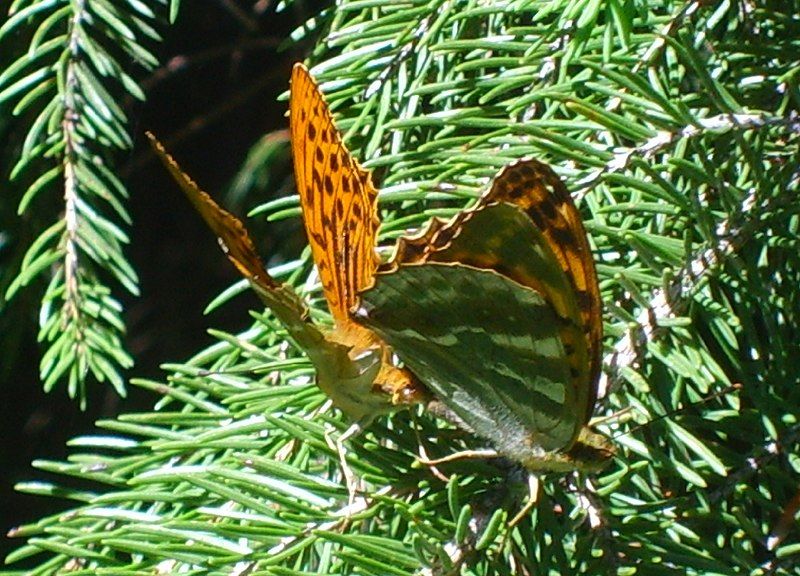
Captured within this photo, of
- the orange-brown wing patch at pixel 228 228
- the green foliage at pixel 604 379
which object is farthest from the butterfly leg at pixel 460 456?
the orange-brown wing patch at pixel 228 228

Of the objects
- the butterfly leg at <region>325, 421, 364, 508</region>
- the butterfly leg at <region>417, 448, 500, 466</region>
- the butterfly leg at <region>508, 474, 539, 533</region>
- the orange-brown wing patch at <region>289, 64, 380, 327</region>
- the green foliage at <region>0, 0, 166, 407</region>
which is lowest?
the butterfly leg at <region>508, 474, 539, 533</region>

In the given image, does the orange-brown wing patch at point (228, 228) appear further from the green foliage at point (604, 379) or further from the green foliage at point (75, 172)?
the green foliage at point (75, 172)

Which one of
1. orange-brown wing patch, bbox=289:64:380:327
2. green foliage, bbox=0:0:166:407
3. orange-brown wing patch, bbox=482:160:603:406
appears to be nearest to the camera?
orange-brown wing patch, bbox=482:160:603:406

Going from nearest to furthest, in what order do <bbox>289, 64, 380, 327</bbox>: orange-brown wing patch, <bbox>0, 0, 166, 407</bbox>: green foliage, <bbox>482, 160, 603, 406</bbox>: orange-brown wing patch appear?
<bbox>482, 160, 603, 406</bbox>: orange-brown wing patch → <bbox>289, 64, 380, 327</bbox>: orange-brown wing patch → <bbox>0, 0, 166, 407</bbox>: green foliage

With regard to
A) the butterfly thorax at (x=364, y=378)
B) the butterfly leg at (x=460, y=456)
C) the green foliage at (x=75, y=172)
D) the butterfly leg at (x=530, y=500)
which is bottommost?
the butterfly leg at (x=530, y=500)

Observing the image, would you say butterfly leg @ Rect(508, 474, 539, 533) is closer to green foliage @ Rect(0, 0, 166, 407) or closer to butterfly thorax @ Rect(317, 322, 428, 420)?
butterfly thorax @ Rect(317, 322, 428, 420)

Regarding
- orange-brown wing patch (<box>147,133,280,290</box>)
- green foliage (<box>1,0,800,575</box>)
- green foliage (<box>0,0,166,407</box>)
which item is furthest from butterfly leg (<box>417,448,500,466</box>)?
green foliage (<box>0,0,166,407</box>)

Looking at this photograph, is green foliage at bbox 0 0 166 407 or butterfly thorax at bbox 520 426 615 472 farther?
green foliage at bbox 0 0 166 407

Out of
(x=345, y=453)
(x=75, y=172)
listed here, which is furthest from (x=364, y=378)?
(x=75, y=172)
